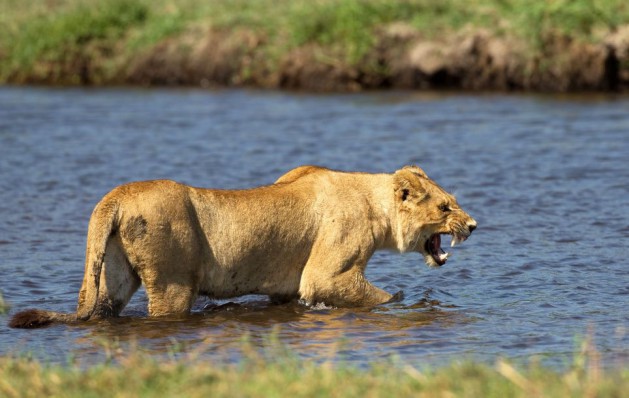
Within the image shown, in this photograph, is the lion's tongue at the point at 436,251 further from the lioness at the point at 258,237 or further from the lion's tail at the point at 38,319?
the lion's tail at the point at 38,319

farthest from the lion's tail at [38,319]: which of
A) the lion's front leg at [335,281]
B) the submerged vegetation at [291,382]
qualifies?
the submerged vegetation at [291,382]

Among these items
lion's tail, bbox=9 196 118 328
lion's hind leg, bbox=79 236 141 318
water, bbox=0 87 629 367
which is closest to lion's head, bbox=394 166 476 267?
water, bbox=0 87 629 367

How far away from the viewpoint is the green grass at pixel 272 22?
22.6 m

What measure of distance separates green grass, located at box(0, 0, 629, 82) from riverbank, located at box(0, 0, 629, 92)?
3 cm

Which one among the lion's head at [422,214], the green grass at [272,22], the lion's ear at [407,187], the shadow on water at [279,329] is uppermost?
the green grass at [272,22]

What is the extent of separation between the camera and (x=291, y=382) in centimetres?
599

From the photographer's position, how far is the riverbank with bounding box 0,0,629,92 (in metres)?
22.4

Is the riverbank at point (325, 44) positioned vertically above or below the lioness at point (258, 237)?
above

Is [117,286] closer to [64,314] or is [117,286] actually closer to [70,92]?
[64,314]

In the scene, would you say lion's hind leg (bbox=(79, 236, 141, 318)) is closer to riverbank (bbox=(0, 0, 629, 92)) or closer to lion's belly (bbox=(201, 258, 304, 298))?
lion's belly (bbox=(201, 258, 304, 298))

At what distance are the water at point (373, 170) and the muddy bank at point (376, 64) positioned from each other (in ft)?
2.56

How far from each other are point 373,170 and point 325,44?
9.00m

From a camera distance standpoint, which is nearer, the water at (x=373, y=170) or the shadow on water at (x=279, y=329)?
the shadow on water at (x=279, y=329)

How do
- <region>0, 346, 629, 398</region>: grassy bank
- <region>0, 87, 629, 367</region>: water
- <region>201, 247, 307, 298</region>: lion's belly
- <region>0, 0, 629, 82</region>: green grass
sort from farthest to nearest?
<region>0, 0, 629, 82</region>: green grass, <region>201, 247, 307, 298</region>: lion's belly, <region>0, 87, 629, 367</region>: water, <region>0, 346, 629, 398</region>: grassy bank
